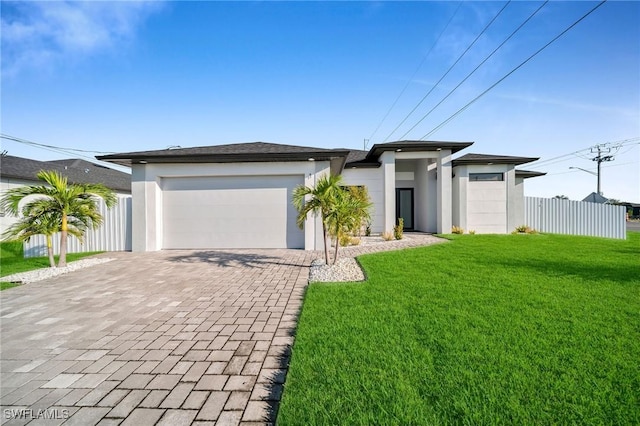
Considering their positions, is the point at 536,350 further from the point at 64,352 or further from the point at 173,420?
the point at 64,352

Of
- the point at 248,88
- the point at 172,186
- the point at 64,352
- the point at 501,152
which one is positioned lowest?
the point at 64,352

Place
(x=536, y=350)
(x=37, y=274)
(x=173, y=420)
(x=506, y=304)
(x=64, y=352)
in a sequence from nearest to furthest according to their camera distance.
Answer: (x=173, y=420), (x=536, y=350), (x=64, y=352), (x=506, y=304), (x=37, y=274)

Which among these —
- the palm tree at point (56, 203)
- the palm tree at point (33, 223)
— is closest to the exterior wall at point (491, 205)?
the palm tree at point (56, 203)

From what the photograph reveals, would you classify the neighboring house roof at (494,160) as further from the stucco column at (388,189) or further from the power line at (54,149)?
the power line at (54,149)

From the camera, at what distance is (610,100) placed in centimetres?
933

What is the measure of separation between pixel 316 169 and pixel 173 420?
8540 millimetres

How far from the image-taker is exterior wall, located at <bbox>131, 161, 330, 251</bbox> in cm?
988

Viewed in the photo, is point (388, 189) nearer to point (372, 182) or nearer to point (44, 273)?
point (372, 182)

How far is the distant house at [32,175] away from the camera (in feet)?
41.3

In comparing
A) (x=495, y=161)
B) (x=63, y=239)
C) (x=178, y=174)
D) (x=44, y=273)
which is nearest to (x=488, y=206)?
(x=495, y=161)

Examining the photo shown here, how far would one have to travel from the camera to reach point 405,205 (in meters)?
16.0

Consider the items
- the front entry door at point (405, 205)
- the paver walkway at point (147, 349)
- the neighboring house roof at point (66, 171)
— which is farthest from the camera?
the front entry door at point (405, 205)

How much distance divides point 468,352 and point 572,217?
18332mm

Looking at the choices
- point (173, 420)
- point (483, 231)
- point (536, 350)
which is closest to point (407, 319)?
point (536, 350)
